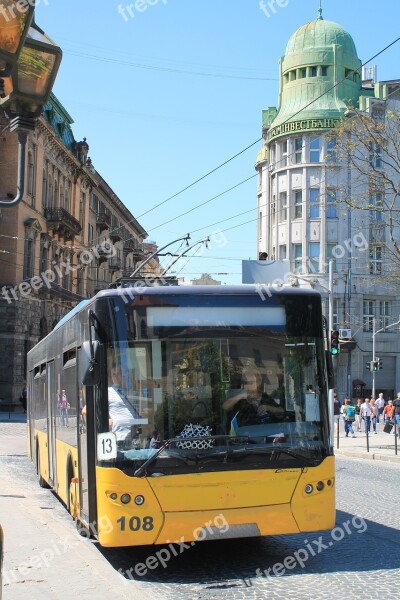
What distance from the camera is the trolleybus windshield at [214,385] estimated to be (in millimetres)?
7641

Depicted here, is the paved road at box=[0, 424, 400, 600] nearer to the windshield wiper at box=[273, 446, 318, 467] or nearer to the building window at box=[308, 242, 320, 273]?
the windshield wiper at box=[273, 446, 318, 467]

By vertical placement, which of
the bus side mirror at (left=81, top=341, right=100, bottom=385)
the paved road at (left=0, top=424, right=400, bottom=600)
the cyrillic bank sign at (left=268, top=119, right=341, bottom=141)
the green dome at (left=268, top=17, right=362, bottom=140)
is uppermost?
the green dome at (left=268, top=17, right=362, bottom=140)

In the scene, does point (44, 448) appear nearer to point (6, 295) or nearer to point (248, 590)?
point (248, 590)

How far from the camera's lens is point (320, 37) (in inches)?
2319

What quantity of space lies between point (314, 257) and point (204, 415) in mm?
51581

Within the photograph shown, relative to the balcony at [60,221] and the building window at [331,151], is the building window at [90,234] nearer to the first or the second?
the balcony at [60,221]

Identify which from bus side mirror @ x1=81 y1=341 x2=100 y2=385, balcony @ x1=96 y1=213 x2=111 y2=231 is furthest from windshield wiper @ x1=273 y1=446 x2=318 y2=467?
balcony @ x1=96 y1=213 x2=111 y2=231

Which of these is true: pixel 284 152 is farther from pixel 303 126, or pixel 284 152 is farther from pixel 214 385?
pixel 214 385

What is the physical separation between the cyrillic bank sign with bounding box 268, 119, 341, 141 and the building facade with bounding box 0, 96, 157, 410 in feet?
45.7

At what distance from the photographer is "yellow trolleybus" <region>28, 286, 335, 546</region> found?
7574 mm

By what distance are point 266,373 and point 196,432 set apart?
92 cm

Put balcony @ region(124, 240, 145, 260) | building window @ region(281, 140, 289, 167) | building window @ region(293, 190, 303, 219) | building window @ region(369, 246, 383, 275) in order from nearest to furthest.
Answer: building window @ region(369, 246, 383, 275)
building window @ region(293, 190, 303, 219)
building window @ region(281, 140, 289, 167)
balcony @ region(124, 240, 145, 260)

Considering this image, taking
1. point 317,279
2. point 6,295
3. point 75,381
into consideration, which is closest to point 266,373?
point 75,381

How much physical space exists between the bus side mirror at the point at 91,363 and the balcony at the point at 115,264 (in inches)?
2335
